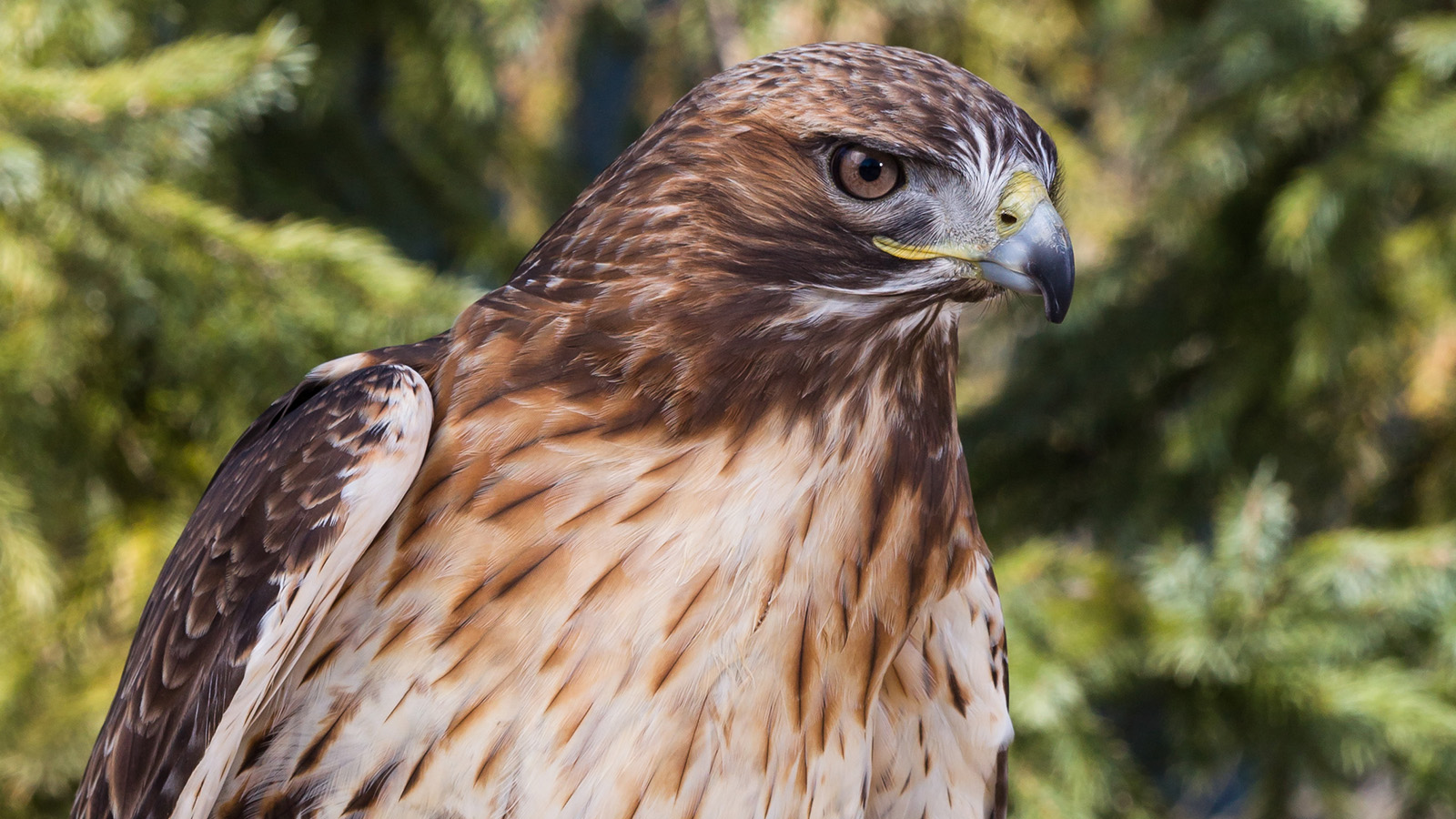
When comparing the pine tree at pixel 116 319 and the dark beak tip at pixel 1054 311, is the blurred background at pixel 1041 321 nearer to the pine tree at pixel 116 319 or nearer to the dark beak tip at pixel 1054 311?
the pine tree at pixel 116 319

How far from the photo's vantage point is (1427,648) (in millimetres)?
3723

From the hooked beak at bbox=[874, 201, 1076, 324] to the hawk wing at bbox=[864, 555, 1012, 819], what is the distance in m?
0.59

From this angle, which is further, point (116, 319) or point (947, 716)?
point (116, 319)

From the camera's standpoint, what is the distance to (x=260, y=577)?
5.46 ft

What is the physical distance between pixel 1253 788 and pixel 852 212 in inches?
141

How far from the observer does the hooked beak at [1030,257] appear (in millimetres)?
1579

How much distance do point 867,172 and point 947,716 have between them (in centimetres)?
98

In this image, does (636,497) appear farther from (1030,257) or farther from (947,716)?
(947,716)

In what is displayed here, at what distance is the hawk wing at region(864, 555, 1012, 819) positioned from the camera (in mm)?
2061

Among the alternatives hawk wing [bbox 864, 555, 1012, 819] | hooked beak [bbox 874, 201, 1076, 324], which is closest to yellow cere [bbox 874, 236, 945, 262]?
hooked beak [bbox 874, 201, 1076, 324]

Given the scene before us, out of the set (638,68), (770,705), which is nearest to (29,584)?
(770,705)

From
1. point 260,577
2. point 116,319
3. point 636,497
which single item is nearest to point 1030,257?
point 636,497

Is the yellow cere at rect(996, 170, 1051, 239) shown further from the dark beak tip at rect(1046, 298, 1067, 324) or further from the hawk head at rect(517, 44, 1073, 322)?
the dark beak tip at rect(1046, 298, 1067, 324)

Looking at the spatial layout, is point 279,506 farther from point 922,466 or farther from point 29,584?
point 29,584
